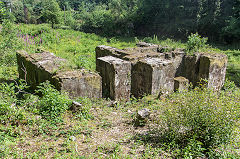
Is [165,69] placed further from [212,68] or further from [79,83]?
[79,83]

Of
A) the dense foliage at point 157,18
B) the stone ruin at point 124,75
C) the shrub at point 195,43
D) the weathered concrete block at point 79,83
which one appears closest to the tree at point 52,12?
the dense foliage at point 157,18

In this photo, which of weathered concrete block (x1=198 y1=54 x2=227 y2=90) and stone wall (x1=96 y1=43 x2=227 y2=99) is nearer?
stone wall (x1=96 y1=43 x2=227 y2=99)

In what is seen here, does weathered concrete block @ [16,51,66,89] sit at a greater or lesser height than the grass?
greater

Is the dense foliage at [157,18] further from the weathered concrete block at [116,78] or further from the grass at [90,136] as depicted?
the grass at [90,136]

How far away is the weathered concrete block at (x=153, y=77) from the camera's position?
6518 mm

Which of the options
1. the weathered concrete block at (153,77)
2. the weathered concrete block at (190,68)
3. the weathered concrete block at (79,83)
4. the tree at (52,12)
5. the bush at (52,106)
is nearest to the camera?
the bush at (52,106)

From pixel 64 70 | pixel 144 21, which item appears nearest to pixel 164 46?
pixel 64 70

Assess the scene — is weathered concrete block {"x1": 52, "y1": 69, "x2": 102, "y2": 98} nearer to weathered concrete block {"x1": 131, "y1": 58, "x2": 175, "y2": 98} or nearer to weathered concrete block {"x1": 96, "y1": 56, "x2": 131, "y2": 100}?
weathered concrete block {"x1": 96, "y1": 56, "x2": 131, "y2": 100}

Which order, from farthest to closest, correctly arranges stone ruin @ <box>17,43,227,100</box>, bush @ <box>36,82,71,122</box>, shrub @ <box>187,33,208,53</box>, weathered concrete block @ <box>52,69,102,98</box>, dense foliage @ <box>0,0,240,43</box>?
dense foliage @ <box>0,0,240,43</box>
shrub @ <box>187,33,208,53</box>
stone ruin @ <box>17,43,227,100</box>
weathered concrete block @ <box>52,69,102,98</box>
bush @ <box>36,82,71,122</box>

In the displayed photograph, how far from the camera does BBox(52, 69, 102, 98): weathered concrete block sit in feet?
18.6

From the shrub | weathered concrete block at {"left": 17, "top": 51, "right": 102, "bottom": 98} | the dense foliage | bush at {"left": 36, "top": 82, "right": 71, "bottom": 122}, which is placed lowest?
bush at {"left": 36, "top": 82, "right": 71, "bottom": 122}

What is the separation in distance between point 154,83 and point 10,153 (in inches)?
167

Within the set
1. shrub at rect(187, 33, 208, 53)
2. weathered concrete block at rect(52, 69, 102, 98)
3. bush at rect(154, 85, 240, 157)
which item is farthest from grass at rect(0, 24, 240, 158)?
shrub at rect(187, 33, 208, 53)

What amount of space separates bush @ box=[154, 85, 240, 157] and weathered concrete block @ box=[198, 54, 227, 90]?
3.48 meters
